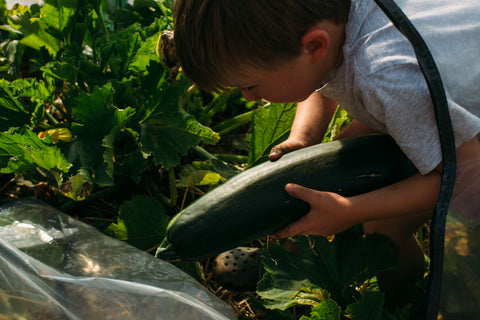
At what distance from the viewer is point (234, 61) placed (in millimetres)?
1016

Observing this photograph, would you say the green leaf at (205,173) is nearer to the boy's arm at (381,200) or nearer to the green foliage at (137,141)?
the green foliage at (137,141)

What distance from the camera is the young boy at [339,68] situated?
0.96m

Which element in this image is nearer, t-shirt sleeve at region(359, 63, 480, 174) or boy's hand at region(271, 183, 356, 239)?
t-shirt sleeve at region(359, 63, 480, 174)

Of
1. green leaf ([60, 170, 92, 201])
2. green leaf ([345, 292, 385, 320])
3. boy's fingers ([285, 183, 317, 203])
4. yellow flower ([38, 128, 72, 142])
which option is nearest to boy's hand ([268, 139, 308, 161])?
boy's fingers ([285, 183, 317, 203])

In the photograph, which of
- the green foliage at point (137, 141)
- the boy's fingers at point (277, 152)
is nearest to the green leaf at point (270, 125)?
the green foliage at point (137, 141)

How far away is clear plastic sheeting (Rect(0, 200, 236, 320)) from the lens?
3.17 ft

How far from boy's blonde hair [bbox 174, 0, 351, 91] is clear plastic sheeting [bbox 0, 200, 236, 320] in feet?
1.65

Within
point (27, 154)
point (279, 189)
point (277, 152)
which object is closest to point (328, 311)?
point (279, 189)

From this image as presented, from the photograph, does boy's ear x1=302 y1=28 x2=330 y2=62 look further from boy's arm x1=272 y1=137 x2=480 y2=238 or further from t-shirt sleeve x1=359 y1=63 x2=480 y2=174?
boy's arm x1=272 y1=137 x2=480 y2=238

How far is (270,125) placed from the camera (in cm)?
163

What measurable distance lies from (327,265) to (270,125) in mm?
514

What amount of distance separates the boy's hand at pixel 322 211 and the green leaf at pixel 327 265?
0.64 ft

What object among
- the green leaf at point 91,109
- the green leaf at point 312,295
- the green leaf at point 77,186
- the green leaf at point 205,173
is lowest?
the green leaf at point 312,295

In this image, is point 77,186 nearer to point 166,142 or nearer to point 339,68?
point 166,142
